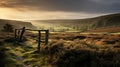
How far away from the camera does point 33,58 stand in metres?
20.0

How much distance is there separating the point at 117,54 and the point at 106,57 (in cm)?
82

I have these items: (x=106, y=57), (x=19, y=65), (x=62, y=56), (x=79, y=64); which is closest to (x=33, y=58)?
(x=19, y=65)

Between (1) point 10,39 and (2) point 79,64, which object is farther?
(1) point 10,39

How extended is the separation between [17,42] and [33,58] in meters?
10.4

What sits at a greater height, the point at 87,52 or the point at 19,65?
the point at 87,52

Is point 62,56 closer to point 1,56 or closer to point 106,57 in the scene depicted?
point 106,57

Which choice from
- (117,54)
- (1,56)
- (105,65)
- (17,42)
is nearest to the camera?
(105,65)

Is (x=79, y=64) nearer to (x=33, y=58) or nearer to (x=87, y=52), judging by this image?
(x=87, y=52)

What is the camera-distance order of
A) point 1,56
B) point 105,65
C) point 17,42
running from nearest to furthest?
point 105,65 → point 1,56 → point 17,42

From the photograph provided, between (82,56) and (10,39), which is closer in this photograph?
(82,56)

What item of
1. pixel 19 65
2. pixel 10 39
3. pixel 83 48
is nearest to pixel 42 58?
pixel 19 65

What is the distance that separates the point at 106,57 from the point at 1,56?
8454 mm

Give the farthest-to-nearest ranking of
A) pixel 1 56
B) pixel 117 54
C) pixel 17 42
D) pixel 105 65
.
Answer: pixel 17 42, pixel 1 56, pixel 117 54, pixel 105 65

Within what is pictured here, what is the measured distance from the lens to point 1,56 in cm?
1922
